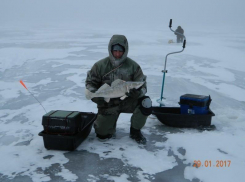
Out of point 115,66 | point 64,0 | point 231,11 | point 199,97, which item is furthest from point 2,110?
point 64,0

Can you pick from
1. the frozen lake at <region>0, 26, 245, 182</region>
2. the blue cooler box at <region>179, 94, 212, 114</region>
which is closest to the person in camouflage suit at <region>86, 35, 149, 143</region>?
the frozen lake at <region>0, 26, 245, 182</region>

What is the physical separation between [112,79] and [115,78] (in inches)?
1.7

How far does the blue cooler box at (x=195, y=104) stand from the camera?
3688 millimetres

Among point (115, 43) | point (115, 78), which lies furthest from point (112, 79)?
point (115, 43)

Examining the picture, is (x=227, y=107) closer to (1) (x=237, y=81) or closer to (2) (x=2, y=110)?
(1) (x=237, y=81)

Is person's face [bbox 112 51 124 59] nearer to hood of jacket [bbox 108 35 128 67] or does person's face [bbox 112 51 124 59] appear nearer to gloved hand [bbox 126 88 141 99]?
hood of jacket [bbox 108 35 128 67]

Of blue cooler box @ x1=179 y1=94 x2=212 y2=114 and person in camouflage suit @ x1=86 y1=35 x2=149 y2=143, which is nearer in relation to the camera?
person in camouflage suit @ x1=86 y1=35 x2=149 y2=143

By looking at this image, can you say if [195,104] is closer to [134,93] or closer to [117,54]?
[134,93]

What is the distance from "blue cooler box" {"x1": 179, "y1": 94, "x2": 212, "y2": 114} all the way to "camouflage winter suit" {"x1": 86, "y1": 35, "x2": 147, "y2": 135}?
2.94 feet

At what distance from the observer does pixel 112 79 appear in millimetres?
3256

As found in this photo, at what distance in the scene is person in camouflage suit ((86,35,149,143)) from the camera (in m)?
3.23

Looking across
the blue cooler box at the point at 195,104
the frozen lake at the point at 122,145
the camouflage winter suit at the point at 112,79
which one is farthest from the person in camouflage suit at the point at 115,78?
the blue cooler box at the point at 195,104

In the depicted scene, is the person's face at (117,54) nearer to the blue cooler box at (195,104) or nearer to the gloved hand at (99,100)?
the gloved hand at (99,100)

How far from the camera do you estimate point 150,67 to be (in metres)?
8.59
